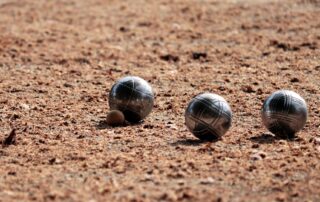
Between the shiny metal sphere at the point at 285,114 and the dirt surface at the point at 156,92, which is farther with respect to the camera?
the shiny metal sphere at the point at 285,114

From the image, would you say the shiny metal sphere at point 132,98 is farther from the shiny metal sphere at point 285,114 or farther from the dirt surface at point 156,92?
the shiny metal sphere at point 285,114

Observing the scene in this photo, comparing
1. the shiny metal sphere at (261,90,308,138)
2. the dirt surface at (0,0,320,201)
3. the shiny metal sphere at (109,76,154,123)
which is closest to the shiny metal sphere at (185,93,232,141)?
the dirt surface at (0,0,320,201)

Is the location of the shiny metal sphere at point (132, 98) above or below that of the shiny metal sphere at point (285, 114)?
below

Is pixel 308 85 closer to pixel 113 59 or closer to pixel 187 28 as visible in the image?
pixel 113 59

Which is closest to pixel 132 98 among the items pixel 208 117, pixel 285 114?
pixel 208 117

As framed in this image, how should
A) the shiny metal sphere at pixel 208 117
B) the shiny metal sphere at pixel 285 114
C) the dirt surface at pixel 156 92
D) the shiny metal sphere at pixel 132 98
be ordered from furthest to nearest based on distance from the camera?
the shiny metal sphere at pixel 132 98 < the shiny metal sphere at pixel 285 114 < the shiny metal sphere at pixel 208 117 < the dirt surface at pixel 156 92

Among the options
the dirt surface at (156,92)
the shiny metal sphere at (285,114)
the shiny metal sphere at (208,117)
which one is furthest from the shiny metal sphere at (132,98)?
the shiny metal sphere at (285,114)

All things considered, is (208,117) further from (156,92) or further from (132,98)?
(156,92)
